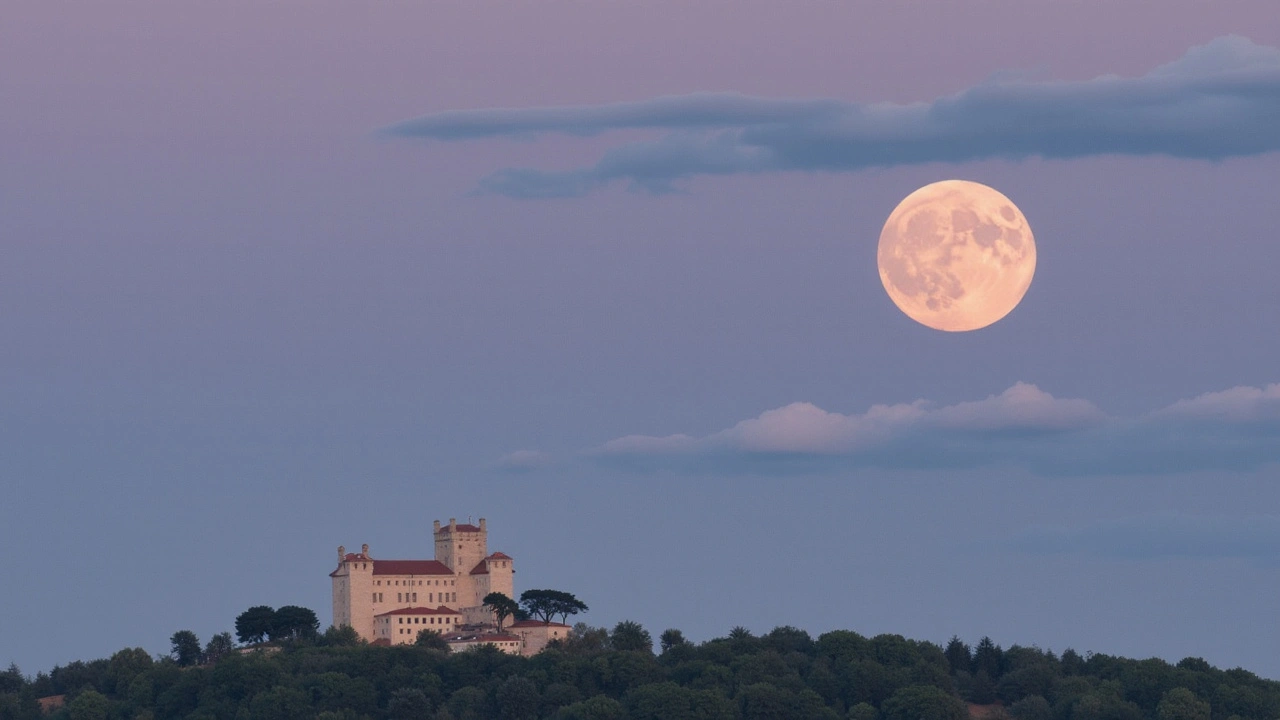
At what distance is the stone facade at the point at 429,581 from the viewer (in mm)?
173750

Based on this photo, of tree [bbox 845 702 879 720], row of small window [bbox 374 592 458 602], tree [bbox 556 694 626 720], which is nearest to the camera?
tree [bbox 556 694 626 720]

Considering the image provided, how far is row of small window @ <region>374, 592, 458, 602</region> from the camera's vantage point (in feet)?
571

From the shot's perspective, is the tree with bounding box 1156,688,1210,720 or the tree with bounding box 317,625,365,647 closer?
the tree with bounding box 1156,688,1210,720

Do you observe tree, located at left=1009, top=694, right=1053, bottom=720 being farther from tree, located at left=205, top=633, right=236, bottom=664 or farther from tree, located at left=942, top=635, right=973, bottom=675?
tree, located at left=205, top=633, right=236, bottom=664

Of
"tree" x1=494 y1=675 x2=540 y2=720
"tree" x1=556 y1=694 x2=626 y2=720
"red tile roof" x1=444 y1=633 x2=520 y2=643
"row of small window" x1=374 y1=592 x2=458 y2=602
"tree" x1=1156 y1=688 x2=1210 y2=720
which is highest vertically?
"row of small window" x1=374 y1=592 x2=458 y2=602

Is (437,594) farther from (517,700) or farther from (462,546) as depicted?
(517,700)

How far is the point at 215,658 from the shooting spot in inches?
7047

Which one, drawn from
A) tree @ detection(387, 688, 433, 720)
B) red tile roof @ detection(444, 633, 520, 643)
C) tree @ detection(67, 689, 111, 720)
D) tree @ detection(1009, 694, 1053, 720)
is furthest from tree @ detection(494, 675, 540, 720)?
tree @ detection(1009, 694, 1053, 720)

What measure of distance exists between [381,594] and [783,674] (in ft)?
112

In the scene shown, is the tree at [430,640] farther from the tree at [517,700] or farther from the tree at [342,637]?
the tree at [517,700]

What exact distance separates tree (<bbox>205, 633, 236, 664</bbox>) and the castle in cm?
1004

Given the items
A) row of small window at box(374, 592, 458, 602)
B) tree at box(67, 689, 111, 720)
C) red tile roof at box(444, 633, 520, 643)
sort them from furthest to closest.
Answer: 1. row of small window at box(374, 592, 458, 602)
2. red tile roof at box(444, 633, 520, 643)
3. tree at box(67, 689, 111, 720)

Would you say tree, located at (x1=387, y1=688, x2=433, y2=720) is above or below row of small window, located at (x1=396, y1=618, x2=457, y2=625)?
below

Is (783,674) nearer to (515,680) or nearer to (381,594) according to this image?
(515,680)
